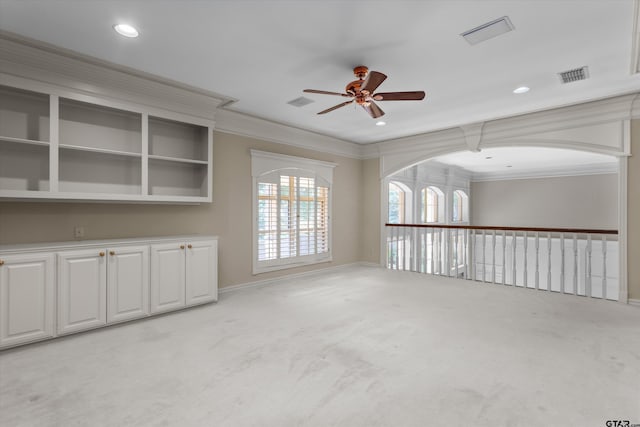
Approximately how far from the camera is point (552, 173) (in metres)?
9.70

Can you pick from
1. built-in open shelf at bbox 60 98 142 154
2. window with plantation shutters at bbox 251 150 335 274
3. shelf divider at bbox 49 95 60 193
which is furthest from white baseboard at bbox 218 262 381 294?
shelf divider at bbox 49 95 60 193

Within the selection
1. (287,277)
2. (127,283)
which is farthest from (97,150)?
(287,277)

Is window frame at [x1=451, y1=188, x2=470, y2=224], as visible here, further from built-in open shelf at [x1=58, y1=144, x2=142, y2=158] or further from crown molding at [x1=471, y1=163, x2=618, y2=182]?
built-in open shelf at [x1=58, y1=144, x2=142, y2=158]

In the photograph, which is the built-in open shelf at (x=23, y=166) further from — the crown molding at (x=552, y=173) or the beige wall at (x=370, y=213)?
the crown molding at (x=552, y=173)

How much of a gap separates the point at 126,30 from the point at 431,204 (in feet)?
28.9

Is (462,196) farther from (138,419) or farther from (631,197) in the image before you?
(138,419)

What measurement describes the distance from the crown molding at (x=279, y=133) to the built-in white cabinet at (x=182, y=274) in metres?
1.78

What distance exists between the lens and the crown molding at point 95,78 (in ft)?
9.06

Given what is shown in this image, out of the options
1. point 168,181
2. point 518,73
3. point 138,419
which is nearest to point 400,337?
point 138,419

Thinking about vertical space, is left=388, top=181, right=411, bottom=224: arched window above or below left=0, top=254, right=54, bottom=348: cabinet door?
above

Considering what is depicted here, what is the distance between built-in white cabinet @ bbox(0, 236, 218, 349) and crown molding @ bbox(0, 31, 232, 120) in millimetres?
1558

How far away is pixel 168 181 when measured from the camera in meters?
4.07

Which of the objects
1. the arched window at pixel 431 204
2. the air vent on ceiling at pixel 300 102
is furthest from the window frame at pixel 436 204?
the air vent on ceiling at pixel 300 102

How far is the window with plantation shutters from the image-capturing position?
16.5ft
